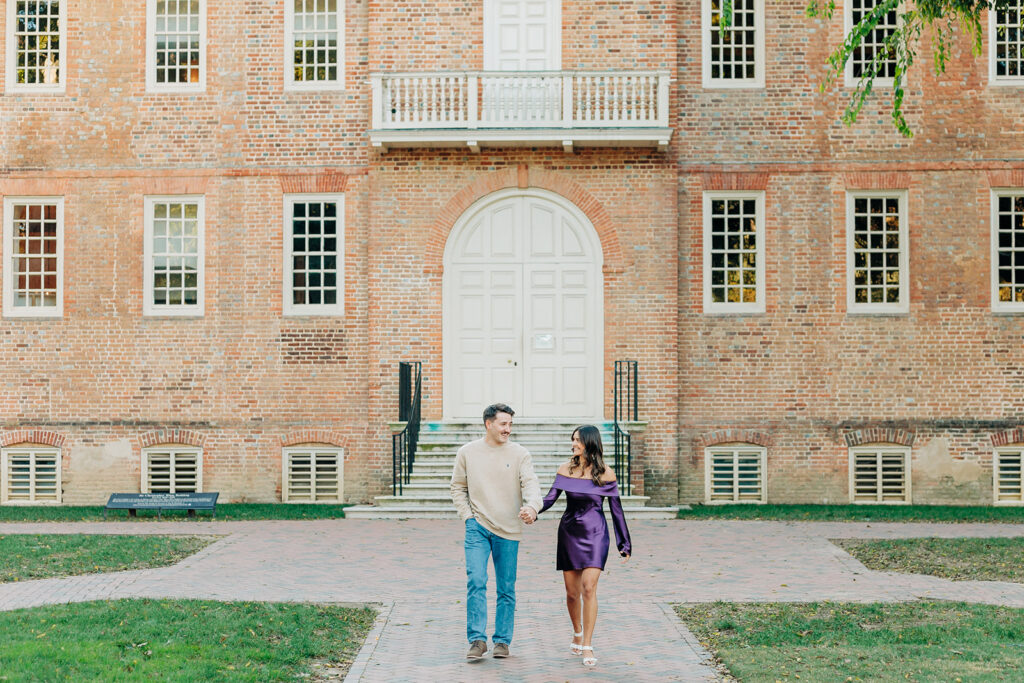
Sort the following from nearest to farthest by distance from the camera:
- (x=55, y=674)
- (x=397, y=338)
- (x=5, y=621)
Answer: (x=55, y=674) < (x=5, y=621) < (x=397, y=338)

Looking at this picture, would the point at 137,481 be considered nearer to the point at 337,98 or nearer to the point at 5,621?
the point at 337,98

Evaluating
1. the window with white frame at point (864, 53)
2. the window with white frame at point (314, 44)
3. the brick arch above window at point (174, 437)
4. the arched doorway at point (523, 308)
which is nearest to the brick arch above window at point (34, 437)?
the brick arch above window at point (174, 437)

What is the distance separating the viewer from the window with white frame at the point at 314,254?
18.9 meters

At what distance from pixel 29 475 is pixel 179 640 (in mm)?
11834

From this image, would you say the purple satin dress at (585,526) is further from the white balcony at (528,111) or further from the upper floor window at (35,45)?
the upper floor window at (35,45)

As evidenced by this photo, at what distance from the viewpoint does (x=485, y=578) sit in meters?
8.23

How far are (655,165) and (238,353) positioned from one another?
7.32m

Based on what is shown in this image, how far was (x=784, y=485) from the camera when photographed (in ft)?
60.3

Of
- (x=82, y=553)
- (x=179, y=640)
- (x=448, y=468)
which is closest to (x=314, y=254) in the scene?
(x=448, y=468)

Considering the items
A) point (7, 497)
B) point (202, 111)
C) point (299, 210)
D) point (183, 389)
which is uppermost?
point (202, 111)

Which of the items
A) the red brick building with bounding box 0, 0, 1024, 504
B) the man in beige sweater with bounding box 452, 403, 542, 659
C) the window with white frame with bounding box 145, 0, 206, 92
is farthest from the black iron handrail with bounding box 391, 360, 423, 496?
the man in beige sweater with bounding box 452, 403, 542, 659

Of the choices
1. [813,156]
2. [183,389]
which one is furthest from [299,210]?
[813,156]

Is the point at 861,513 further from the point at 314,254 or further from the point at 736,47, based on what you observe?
the point at 314,254

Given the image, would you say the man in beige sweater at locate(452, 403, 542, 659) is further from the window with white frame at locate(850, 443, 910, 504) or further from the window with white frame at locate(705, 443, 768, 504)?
the window with white frame at locate(850, 443, 910, 504)
